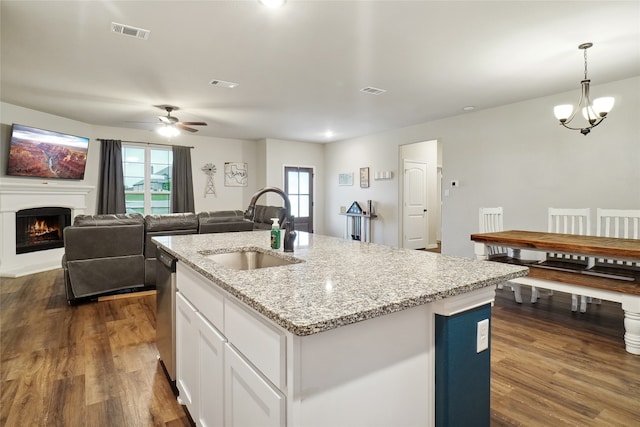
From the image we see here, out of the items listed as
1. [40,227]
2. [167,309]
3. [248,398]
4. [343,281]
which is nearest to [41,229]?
[40,227]

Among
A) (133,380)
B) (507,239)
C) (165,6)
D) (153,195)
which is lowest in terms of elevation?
(133,380)

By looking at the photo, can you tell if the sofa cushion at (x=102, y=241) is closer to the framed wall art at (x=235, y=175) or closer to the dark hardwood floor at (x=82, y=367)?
the dark hardwood floor at (x=82, y=367)

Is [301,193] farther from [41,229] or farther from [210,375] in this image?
[210,375]

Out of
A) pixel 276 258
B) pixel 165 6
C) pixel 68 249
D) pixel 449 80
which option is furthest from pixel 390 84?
pixel 68 249

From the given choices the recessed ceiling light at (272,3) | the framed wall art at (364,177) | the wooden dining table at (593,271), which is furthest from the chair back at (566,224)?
the framed wall art at (364,177)

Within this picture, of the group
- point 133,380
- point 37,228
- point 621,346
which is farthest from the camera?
point 37,228

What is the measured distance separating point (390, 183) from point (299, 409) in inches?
250

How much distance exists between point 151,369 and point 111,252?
1.92 meters

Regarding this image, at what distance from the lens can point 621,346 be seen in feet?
8.57

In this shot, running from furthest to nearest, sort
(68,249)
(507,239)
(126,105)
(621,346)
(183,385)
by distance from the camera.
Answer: (126,105)
(68,249)
(507,239)
(621,346)
(183,385)

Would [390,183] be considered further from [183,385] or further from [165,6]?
[183,385]

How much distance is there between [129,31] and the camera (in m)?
2.73

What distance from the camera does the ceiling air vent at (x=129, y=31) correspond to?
2.65 meters

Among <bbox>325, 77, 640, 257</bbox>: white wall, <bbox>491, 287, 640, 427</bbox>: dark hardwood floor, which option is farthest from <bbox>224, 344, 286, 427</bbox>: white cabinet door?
<bbox>325, 77, 640, 257</bbox>: white wall
